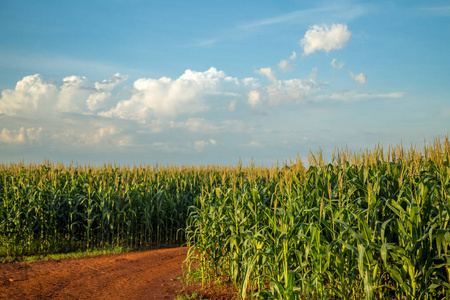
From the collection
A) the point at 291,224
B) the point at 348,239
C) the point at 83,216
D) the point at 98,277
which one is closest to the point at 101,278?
the point at 98,277

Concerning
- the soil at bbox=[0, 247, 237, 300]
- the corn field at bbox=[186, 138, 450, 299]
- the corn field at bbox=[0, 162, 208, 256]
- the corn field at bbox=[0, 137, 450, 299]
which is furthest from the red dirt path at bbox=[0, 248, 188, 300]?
the corn field at bbox=[0, 162, 208, 256]

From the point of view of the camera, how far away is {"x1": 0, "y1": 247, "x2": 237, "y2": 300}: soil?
820 centimetres

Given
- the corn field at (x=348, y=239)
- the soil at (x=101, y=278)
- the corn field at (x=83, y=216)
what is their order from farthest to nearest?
1. the corn field at (x=83, y=216)
2. the soil at (x=101, y=278)
3. the corn field at (x=348, y=239)

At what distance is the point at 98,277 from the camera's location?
940 cm

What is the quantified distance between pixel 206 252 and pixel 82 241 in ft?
24.8

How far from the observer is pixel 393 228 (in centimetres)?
580

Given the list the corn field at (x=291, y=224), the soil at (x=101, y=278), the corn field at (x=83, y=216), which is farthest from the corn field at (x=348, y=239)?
the corn field at (x=83, y=216)

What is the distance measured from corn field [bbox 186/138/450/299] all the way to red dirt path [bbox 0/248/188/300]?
5.30 ft

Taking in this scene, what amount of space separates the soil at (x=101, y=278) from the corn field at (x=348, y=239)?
1402mm

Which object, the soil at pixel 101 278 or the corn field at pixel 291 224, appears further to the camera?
the soil at pixel 101 278

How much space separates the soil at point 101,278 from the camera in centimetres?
820

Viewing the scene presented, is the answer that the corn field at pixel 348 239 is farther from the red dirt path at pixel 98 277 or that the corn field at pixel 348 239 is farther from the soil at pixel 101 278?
the red dirt path at pixel 98 277

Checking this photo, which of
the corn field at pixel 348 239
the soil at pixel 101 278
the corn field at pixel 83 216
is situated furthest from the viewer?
the corn field at pixel 83 216

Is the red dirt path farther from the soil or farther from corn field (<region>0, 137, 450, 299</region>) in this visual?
corn field (<region>0, 137, 450, 299</region>)
